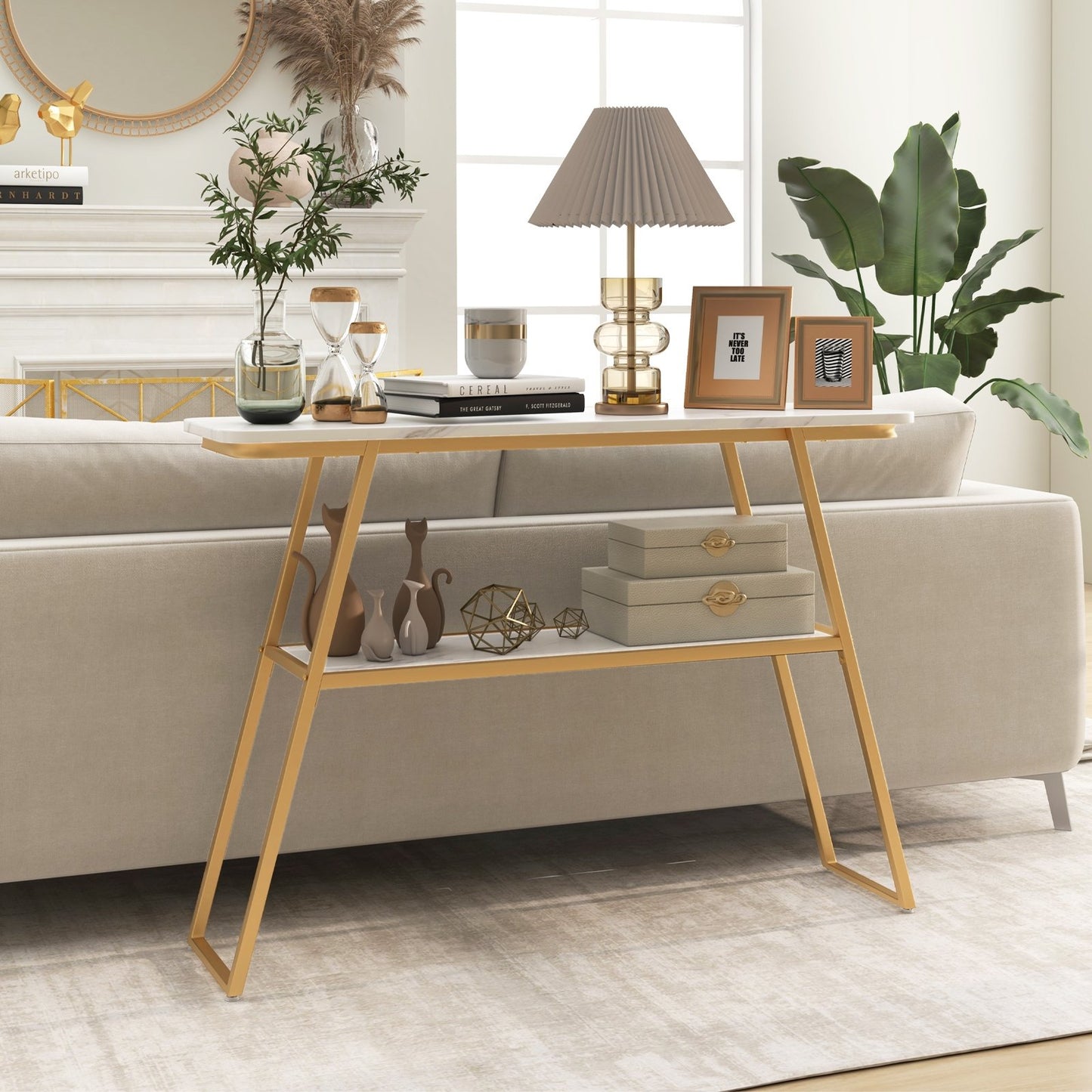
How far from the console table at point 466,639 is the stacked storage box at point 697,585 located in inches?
1.3

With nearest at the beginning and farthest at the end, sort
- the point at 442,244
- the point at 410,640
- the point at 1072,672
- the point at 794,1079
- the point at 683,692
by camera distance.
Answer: the point at 794,1079, the point at 410,640, the point at 683,692, the point at 1072,672, the point at 442,244

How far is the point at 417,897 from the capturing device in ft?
8.40

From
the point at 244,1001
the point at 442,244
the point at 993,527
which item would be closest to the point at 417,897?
the point at 244,1001

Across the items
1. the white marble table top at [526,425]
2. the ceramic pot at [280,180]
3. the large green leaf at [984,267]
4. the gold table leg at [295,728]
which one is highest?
the ceramic pot at [280,180]

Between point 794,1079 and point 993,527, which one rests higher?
point 993,527

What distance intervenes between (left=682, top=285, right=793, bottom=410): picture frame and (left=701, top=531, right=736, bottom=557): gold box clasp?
217 mm

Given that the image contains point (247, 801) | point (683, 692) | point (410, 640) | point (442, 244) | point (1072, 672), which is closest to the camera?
point (410, 640)

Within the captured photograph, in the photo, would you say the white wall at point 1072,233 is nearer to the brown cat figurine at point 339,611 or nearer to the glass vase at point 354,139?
the glass vase at point 354,139

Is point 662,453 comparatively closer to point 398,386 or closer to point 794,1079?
point 398,386

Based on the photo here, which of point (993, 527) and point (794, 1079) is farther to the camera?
point (993, 527)

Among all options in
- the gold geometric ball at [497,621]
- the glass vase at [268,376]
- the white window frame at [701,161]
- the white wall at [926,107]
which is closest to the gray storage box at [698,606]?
the gold geometric ball at [497,621]

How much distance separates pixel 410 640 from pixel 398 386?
38 centimetres

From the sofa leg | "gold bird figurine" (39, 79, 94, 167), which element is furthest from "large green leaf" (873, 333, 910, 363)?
"gold bird figurine" (39, 79, 94, 167)

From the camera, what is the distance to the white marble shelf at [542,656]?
213 centimetres
